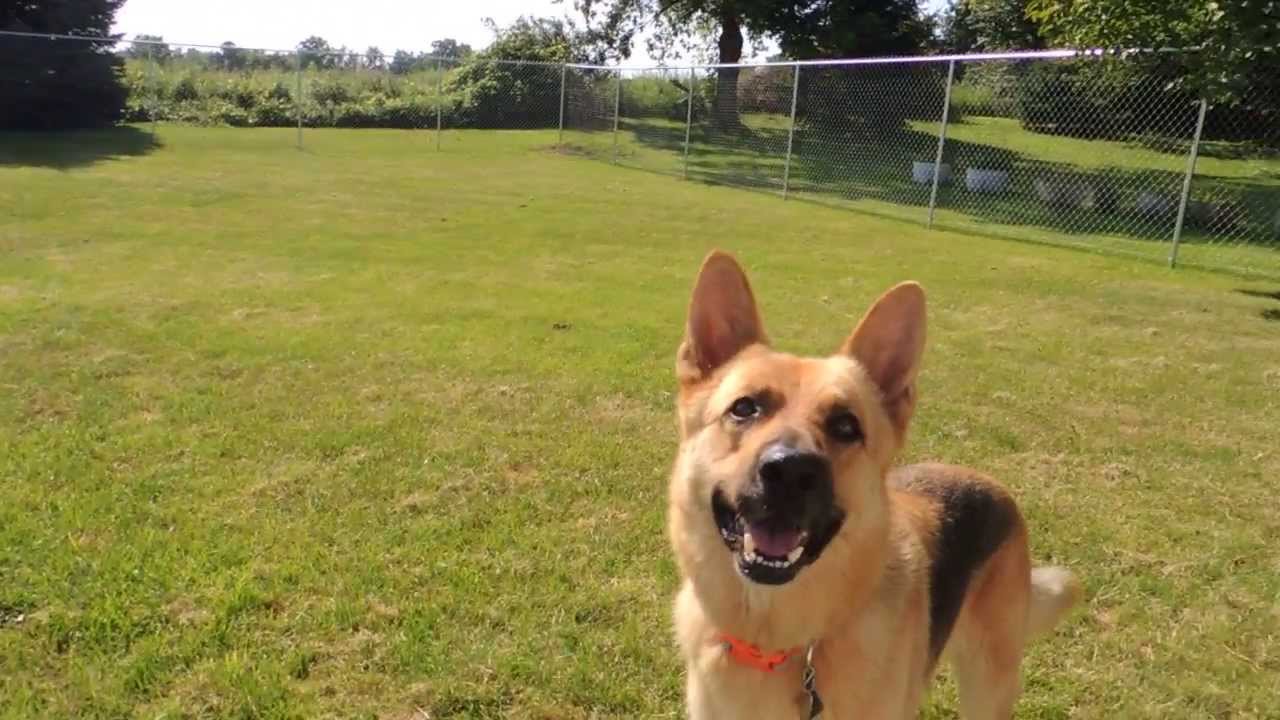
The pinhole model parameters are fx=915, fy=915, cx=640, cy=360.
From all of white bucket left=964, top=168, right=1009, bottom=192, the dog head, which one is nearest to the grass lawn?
the dog head

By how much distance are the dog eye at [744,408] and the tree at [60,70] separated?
27.3 m

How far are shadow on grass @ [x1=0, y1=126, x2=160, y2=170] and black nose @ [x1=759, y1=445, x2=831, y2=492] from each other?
2036 centimetres

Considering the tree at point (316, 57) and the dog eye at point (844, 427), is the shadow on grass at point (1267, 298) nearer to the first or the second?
the dog eye at point (844, 427)

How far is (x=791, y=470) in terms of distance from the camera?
2.31 metres

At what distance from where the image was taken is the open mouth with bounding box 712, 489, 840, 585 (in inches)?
90.9

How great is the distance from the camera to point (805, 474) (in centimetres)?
232

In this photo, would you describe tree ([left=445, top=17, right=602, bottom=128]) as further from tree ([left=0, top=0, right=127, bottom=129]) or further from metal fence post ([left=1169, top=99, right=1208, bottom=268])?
metal fence post ([left=1169, top=99, right=1208, bottom=268])

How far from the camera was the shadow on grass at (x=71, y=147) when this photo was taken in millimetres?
19203

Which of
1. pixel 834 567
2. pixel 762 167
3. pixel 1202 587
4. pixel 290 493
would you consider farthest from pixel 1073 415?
pixel 762 167

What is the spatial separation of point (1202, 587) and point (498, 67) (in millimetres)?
33254

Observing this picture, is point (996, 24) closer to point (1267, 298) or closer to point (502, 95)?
point (502, 95)

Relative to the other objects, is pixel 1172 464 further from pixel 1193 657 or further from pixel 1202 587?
pixel 1193 657

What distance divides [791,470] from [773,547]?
21 cm

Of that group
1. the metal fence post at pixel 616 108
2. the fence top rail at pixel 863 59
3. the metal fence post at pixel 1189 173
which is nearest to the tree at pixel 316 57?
the fence top rail at pixel 863 59
